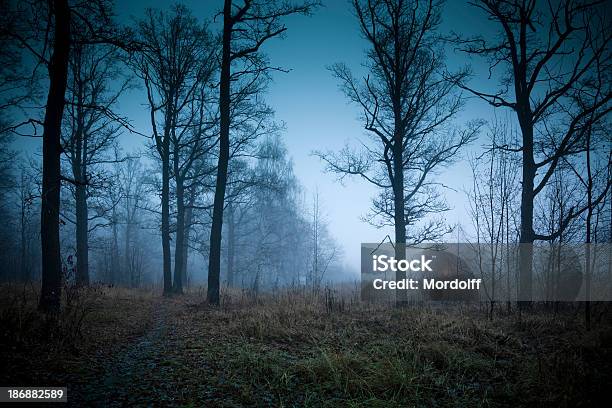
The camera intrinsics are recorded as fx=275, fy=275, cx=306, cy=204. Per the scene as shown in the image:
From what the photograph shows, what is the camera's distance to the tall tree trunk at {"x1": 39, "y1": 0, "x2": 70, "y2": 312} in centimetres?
550

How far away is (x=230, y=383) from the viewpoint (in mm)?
3014

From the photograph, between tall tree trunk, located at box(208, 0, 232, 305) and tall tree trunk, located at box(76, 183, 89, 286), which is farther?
tall tree trunk, located at box(76, 183, 89, 286)

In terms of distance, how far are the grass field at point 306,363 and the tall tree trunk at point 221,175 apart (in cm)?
317

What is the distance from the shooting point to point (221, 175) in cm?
909

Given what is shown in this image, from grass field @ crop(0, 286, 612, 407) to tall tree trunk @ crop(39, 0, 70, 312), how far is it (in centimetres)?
109

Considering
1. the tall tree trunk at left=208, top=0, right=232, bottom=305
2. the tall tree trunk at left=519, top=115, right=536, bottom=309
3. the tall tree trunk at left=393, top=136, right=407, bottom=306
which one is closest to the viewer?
the tall tree trunk at left=519, top=115, right=536, bottom=309

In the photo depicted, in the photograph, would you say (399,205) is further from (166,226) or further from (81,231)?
(81,231)

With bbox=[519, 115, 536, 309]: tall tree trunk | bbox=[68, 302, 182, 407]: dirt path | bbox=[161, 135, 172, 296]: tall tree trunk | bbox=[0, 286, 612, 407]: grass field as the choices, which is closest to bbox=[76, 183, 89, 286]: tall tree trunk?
bbox=[161, 135, 172, 296]: tall tree trunk

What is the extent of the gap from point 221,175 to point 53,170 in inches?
164

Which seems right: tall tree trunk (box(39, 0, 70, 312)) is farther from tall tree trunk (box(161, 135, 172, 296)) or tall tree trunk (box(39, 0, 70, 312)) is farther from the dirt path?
tall tree trunk (box(161, 135, 172, 296))

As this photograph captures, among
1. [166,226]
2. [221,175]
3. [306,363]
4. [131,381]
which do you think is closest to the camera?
[131,381]

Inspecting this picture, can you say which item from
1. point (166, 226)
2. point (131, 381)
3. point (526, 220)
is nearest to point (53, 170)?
point (131, 381)

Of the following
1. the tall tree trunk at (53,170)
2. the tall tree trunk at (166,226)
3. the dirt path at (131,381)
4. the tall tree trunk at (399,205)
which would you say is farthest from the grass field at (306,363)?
the tall tree trunk at (166,226)

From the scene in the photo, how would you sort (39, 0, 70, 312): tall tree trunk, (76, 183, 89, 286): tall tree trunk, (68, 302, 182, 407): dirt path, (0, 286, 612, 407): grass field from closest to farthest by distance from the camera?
(68, 302, 182, 407): dirt path < (0, 286, 612, 407): grass field < (39, 0, 70, 312): tall tree trunk < (76, 183, 89, 286): tall tree trunk
